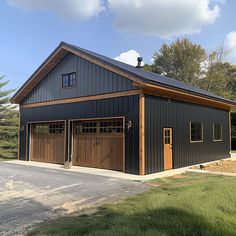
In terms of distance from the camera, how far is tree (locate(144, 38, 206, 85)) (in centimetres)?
3738

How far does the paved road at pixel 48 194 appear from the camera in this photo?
5.31 metres

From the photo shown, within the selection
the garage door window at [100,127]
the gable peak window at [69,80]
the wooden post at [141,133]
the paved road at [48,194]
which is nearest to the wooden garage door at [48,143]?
the garage door window at [100,127]

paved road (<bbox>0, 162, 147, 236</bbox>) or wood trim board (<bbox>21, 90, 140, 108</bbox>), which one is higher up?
wood trim board (<bbox>21, 90, 140, 108</bbox>)

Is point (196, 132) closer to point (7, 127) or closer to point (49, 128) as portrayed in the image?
point (49, 128)

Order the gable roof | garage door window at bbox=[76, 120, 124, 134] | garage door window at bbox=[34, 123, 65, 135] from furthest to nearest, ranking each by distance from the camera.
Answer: garage door window at bbox=[34, 123, 65, 135] → garage door window at bbox=[76, 120, 124, 134] → the gable roof

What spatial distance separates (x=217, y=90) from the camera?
3594 centimetres

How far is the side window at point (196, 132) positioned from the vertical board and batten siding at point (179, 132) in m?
0.21

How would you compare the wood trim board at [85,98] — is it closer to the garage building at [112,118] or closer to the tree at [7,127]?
the garage building at [112,118]

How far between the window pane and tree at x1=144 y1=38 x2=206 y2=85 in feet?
78.0

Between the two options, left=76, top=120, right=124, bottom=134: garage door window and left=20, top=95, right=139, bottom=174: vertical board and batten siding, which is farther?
left=76, top=120, right=124, bottom=134: garage door window

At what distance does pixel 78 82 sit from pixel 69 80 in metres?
0.87

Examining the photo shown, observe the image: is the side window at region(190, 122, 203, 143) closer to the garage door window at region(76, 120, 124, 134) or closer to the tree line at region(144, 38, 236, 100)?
the garage door window at region(76, 120, 124, 134)

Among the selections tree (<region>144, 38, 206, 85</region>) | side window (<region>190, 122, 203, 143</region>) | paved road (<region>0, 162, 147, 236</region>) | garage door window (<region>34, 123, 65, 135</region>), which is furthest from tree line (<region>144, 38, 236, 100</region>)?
paved road (<region>0, 162, 147, 236</region>)

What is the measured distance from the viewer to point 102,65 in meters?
12.0
